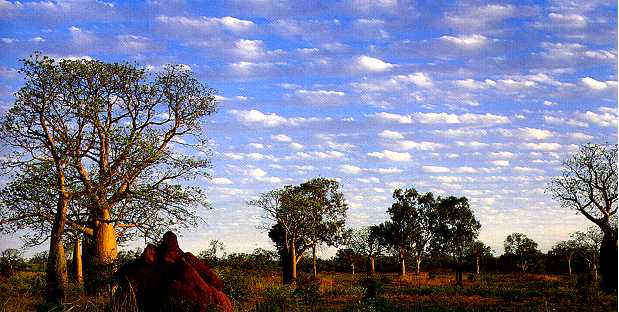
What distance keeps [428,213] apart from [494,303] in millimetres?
41275

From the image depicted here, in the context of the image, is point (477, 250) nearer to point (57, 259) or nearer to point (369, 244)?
point (369, 244)

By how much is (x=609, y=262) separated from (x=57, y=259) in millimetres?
25469

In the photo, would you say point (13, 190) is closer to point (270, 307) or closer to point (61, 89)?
point (61, 89)

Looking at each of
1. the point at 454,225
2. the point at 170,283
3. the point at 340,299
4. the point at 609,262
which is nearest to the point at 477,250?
the point at 454,225

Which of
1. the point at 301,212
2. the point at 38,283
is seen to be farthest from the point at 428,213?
the point at 38,283

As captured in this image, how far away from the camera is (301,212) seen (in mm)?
51031

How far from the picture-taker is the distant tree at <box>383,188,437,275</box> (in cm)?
6800

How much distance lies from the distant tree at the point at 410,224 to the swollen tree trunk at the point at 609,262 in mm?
33415

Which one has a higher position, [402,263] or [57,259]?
[57,259]

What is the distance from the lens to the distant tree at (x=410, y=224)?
68.0 meters

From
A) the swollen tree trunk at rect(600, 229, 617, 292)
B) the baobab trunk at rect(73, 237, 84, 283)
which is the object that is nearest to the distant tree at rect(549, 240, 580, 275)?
Answer: the swollen tree trunk at rect(600, 229, 617, 292)

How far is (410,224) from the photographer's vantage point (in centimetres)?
6894

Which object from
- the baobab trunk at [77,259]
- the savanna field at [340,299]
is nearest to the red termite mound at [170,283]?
the savanna field at [340,299]

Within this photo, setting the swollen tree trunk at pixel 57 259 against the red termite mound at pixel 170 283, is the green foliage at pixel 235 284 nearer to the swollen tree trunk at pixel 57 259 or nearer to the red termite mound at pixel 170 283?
the red termite mound at pixel 170 283
